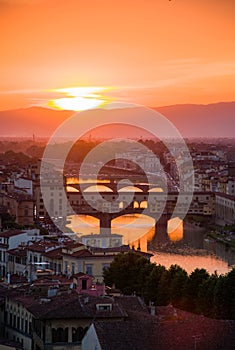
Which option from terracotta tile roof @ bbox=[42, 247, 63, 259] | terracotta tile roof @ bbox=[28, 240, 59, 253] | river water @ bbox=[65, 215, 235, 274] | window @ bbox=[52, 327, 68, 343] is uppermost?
terracotta tile roof @ bbox=[28, 240, 59, 253]

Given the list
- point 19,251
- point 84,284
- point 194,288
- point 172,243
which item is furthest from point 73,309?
point 172,243

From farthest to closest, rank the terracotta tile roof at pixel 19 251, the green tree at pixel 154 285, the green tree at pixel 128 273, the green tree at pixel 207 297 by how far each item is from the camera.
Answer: the terracotta tile roof at pixel 19 251 < the green tree at pixel 128 273 < the green tree at pixel 154 285 < the green tree at pixel 207 297

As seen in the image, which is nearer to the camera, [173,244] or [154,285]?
[154,285]

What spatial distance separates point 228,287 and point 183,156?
90.5ft

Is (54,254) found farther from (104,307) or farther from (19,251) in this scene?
(104,307)

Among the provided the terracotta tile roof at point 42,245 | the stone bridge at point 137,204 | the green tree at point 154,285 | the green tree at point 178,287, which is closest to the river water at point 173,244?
the stone bridge at point 137,204

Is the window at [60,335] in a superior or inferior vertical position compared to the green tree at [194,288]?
inferior

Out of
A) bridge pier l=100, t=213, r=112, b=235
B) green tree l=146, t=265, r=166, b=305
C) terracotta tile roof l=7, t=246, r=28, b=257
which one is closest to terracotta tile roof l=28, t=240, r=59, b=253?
terracotta tile roof l=7, t=246, r=28, b=257

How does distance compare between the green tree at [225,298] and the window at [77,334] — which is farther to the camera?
the green tree at [225,298]

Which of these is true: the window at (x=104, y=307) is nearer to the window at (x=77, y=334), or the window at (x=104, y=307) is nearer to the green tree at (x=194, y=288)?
the window at (x=77, y=334)

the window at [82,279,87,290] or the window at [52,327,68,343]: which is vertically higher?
the window at [82,279,87,290]

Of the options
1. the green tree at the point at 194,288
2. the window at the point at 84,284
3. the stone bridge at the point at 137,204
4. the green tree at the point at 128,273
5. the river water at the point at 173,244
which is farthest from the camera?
the stone bridge at the point at 137,204

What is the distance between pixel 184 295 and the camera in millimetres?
6359

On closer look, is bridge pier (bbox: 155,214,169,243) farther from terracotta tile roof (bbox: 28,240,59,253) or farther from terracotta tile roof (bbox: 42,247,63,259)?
terracotta tile roof (bbox: 42,247,63,259)
